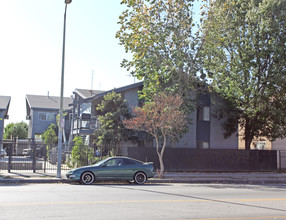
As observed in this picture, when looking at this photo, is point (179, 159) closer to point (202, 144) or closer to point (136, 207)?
point (202, 144)

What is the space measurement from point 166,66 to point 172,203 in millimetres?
14569

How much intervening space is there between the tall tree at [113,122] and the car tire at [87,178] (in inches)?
406

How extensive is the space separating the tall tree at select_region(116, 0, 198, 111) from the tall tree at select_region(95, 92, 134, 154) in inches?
171

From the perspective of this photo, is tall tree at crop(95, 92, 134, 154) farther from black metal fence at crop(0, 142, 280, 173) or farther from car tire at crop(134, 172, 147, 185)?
car tire at crop(134, 172, 147, 185)

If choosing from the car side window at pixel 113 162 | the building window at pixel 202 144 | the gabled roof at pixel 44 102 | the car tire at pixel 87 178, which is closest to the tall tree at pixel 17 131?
the gabled roof at pixel 44 102

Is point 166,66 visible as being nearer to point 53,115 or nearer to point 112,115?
point 112,115

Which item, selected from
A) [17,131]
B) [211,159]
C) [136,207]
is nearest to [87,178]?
[136,207]

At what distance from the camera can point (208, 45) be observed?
23.9 metres

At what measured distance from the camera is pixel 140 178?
57.7ft

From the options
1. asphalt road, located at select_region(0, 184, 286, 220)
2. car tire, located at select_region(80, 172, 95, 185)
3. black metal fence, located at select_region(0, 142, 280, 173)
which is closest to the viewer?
asphalt road, located at select_region(0, 184, 286, 220)

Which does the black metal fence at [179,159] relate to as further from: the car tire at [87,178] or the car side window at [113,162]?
the car tire at [87,178]

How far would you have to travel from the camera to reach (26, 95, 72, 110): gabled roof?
164 ft

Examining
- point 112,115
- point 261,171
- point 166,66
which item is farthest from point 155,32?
point 261,171

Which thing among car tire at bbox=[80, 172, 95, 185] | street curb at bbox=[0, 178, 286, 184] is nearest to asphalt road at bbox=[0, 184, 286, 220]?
car tire at bbox=[80, 172, 95, 185]
